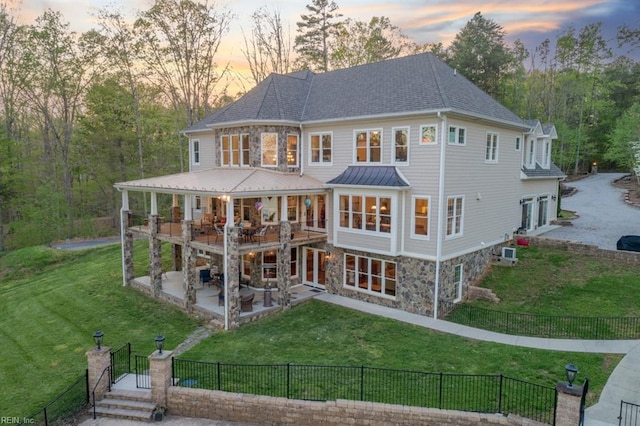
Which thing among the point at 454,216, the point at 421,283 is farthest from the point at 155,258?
the point at 454,216

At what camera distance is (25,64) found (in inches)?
1185

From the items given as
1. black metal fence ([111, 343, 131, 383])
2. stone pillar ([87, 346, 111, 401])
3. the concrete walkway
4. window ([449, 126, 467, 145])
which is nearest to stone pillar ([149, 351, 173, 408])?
stone pillar ([87, 346, 111, 401])

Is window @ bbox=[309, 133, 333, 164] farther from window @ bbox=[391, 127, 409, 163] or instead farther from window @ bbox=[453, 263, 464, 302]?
window @ bbox=[453, 263, 464, 302]

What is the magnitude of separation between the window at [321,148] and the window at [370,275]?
15.8 ft

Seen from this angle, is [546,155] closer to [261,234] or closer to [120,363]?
[261,234]

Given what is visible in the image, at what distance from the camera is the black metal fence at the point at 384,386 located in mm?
8945

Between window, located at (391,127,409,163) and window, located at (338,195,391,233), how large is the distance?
Result: 1.75 m

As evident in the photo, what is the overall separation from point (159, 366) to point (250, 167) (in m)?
10.9

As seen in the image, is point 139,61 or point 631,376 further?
point 139,61

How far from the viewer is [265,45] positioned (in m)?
34.8

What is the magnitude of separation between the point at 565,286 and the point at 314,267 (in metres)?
11.1

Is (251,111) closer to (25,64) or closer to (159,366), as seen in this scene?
(159,366)

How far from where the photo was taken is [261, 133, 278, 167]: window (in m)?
18.5

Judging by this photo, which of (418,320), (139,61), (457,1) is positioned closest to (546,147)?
(457,1)
